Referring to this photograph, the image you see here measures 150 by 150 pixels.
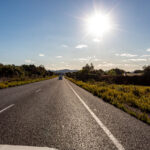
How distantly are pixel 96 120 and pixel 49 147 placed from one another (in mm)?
2108

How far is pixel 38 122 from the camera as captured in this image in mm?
3633

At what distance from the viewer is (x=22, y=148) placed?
2.21 metres

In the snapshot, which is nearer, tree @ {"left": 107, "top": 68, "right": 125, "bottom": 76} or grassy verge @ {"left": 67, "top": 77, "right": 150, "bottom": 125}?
grassy verge @ {"left": 67, "top": 77, "right": 150, "bottom": 125}

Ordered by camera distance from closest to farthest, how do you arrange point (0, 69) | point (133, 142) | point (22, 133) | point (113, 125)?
point (133, 142), point (22, 133), point (113, 125), point (0, 69)

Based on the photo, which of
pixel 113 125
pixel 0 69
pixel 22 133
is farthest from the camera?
pixel 0 69

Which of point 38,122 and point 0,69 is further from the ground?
point 0,69

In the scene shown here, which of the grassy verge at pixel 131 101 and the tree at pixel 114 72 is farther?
the tree at pixel 114 72

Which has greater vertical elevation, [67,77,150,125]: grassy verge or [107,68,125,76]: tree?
[107,68,125,76]: tree

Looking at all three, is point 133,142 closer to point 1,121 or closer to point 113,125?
point 113,125

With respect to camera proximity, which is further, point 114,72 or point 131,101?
point 114,72

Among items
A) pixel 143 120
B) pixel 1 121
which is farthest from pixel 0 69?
pixel 143 120

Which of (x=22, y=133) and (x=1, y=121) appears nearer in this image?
(x=22, y=133)

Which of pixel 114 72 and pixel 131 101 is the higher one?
pixel 114 72

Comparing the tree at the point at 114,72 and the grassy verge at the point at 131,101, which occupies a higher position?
the tree at the point at 114,72
